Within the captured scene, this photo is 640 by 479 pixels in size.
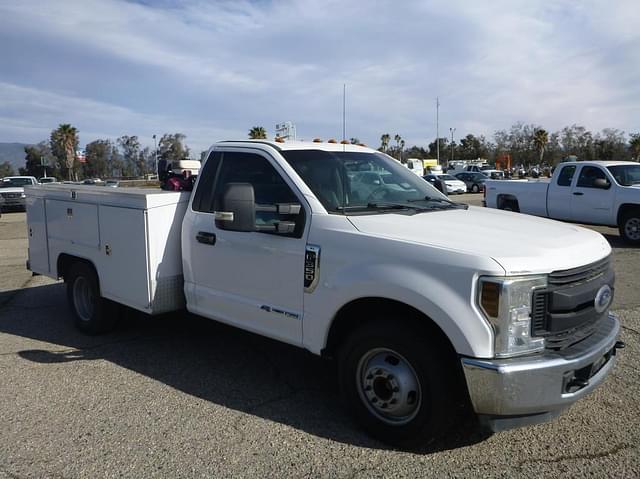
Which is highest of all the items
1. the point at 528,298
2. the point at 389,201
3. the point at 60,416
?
the point at 389,201

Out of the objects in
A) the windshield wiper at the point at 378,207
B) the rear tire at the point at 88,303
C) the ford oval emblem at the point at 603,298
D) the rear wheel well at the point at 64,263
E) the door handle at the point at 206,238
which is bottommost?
the rear tire at the point at 88,303

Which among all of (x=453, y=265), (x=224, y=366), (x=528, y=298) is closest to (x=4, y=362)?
(x=224, y=366)

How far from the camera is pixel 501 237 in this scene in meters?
3.30

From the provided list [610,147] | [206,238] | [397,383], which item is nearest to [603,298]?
[397,383]

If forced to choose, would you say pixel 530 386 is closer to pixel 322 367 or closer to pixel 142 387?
pixel 322 367

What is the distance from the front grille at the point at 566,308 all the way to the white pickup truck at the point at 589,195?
31.1 feet

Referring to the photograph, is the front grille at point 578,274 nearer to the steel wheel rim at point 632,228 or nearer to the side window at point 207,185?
the side window at point 207,185

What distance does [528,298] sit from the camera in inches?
115

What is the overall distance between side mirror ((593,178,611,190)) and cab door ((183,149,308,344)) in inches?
381

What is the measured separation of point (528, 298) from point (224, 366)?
9.58ft

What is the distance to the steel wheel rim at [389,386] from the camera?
3313 millimetres

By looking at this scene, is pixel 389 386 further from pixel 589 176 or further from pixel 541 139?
pixel 541 139

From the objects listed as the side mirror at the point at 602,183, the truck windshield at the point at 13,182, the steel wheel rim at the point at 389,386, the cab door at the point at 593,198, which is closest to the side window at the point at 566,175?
the cab door at the point at 593,198

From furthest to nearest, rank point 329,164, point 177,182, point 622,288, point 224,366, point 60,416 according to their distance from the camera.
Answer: point 622,288, point 177,182, point 224,366, point 329,164, point 60,416
